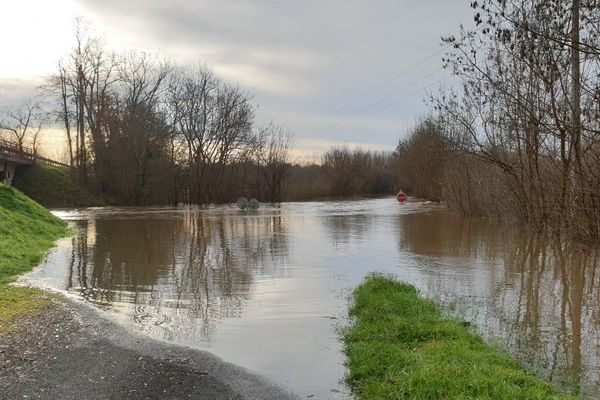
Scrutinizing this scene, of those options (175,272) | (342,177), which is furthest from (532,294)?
(342,177)

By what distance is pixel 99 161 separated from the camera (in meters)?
55.4

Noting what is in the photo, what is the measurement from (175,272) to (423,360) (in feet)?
28.3

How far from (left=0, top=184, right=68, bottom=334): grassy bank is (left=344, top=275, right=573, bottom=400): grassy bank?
4909mm

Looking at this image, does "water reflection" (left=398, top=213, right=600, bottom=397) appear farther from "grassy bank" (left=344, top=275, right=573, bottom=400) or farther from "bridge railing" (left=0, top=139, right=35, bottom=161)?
"bridge railing" (left=0, top=139, right=35, bottom=161)

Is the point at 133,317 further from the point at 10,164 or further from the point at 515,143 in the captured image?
the point at 10,164

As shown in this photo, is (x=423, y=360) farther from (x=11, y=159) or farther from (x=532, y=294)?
(x=11, y=159)

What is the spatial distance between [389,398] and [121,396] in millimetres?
2551

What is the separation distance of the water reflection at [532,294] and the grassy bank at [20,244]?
6989mm

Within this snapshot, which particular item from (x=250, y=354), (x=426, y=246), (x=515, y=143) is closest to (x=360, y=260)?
(x=426, y=246)

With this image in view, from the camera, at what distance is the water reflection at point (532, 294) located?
6.32 m

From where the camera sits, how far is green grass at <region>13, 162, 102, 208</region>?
51.8 meters

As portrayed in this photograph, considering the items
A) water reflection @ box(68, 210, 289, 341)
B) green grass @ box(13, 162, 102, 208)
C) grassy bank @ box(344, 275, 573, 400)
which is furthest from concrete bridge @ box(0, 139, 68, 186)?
grassy bank @ box(344, 275, 573, 400)

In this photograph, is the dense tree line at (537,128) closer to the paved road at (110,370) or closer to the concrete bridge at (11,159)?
the paved road at (110,370)

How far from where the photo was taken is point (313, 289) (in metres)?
10.6
